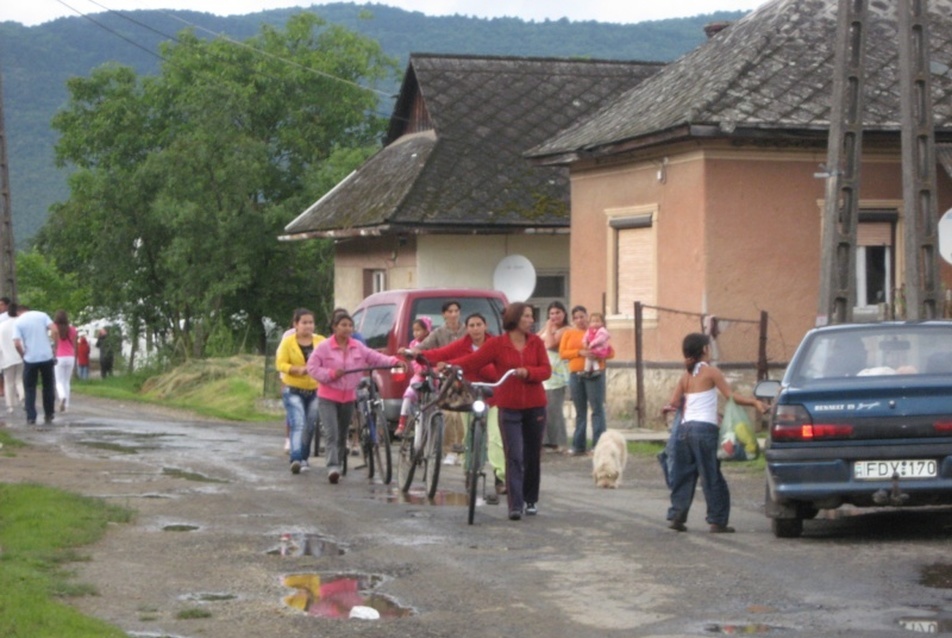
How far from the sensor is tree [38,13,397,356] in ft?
149

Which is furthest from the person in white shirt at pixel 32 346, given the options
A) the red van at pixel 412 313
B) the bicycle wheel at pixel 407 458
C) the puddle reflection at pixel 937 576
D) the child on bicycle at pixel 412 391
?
the puddle reflection at pixel 937 576

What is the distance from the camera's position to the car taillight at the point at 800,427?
1180cm

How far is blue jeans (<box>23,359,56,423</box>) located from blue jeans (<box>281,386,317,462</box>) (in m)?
8.31

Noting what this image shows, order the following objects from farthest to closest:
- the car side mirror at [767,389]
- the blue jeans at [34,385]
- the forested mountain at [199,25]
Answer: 1. the forested mountain at [199,25]
2. the blue jeans at [34,385]
3. the car side mirror at [767,389]

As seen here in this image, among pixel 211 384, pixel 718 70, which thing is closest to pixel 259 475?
pixel 718 70

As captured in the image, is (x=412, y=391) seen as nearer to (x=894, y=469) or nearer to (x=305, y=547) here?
(x=305, y=547)

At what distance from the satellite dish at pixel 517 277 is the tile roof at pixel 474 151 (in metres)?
3.83

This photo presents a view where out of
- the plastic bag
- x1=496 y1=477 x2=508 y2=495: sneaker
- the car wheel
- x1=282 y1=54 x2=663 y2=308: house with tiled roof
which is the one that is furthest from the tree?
the car wheel

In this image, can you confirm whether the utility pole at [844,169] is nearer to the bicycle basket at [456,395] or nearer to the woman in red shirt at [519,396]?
the woman in red shirt at [519,396]

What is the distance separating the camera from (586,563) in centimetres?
1109

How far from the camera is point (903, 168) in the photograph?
17.5 m

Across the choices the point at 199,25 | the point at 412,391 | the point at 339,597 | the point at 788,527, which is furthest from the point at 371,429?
the point at 199,25

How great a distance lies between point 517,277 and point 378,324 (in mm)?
5860

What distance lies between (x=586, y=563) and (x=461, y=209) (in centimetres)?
2222
